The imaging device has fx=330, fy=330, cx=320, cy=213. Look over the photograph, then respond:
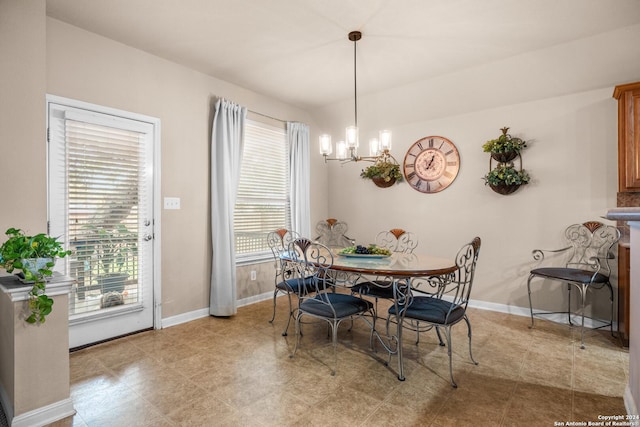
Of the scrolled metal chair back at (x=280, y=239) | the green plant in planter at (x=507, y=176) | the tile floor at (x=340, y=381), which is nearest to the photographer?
the tile floor at (x=340, y=381)

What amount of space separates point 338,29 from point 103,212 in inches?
103

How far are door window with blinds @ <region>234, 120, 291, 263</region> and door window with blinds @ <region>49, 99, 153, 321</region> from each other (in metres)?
1.17

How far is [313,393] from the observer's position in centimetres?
212

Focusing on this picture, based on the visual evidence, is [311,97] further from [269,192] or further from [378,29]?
[378,29]

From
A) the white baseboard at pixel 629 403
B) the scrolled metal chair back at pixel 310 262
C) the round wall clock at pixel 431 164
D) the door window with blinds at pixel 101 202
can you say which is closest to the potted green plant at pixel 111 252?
the door window with blinds at pixel 101 202

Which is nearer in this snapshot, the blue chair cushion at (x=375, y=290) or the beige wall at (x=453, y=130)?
the beige wall at (x=453, y=130)

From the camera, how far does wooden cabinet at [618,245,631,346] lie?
2.77 meters

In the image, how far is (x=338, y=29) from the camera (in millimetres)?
2852

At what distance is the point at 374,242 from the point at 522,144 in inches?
87.1

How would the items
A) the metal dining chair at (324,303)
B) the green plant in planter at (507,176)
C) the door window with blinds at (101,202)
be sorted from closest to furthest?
the metal dining chair at (324,303)
the door window with blinds at (101,202)
the green plant in planter at (507,176)

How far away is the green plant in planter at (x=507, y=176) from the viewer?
3.55 metres

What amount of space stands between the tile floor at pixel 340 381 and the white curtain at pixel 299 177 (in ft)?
6.01

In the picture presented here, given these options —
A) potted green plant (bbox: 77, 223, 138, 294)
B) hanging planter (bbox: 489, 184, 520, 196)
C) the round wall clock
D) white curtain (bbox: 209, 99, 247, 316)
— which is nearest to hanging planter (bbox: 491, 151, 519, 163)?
hanging planter (bbox: 489, 184, 520, 196)

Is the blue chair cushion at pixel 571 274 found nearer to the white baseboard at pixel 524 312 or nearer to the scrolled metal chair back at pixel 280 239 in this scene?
the white baseboard at pixel 524 312
